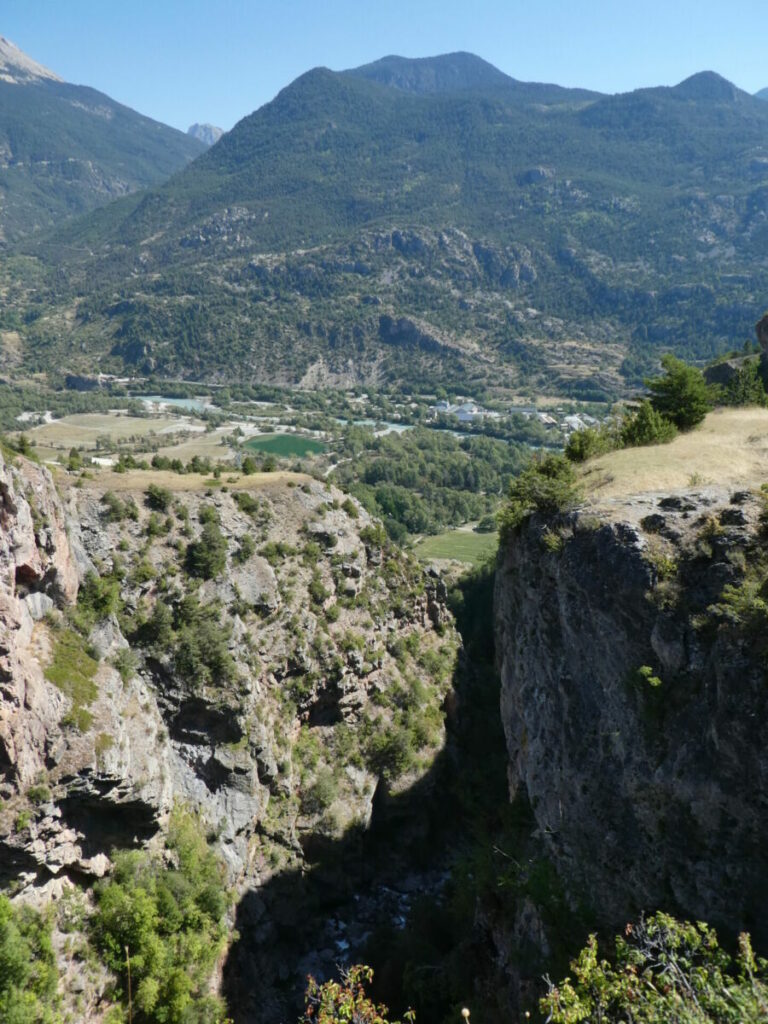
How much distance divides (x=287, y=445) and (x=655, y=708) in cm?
12410

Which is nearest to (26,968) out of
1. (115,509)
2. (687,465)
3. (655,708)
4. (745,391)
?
(115,509)

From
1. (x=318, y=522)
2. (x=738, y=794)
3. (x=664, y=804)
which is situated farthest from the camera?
(x=318, y=522)

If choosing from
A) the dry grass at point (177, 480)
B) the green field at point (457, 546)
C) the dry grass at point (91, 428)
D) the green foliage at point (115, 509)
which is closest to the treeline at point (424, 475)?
the green field at point (457, 546)

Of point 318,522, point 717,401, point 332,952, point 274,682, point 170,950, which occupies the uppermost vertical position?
point 717,401

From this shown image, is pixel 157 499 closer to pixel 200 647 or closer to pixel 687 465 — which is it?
pixel 200 647

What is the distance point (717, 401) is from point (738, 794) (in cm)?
2837

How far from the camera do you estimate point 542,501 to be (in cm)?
2572

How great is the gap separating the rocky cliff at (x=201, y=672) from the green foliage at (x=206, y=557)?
95 mm

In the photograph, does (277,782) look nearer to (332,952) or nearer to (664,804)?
(332,952)

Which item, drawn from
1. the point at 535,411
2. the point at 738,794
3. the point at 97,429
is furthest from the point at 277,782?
the point at 535,411

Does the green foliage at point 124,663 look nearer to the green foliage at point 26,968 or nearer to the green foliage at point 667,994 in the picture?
the green foliage at point 26,968

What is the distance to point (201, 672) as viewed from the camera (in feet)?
117

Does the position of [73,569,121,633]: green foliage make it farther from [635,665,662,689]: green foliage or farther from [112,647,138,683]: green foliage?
[635,665,662,689]: green foliage

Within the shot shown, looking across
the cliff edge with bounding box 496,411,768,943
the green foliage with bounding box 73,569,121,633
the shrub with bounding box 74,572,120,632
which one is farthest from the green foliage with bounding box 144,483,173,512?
the cliff edge with bounding box 496,411,768,943
